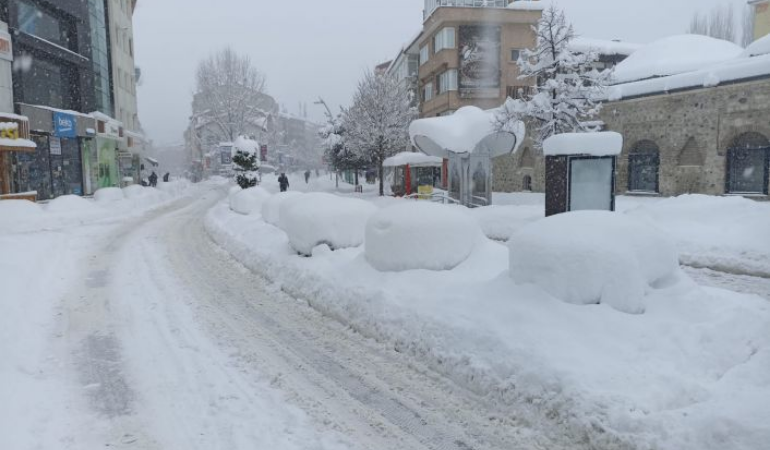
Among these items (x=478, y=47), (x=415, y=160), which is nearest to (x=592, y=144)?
(x=415, y=160)

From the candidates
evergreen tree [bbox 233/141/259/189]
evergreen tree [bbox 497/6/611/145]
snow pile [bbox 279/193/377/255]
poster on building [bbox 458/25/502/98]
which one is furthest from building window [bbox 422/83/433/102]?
snow pile [bbox 279/193/377/255]

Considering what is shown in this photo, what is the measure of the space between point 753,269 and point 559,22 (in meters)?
10.6

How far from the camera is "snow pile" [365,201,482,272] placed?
7445mm

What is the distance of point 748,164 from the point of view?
19.2 m

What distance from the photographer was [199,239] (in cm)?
1470

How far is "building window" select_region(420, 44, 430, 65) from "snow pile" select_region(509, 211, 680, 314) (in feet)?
123

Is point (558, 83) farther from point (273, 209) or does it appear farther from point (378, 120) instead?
point (378, 120)

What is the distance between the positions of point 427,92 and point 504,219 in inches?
1092

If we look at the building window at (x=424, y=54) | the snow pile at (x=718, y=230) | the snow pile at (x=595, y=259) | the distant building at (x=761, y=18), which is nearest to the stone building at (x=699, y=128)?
the snow pile at (x=718, y=230)

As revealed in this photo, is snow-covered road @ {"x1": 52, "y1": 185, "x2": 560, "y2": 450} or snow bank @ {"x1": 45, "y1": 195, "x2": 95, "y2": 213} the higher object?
snow bank @ {"x1": 45, "y1": 195, "x2": 95, "y2": 213}

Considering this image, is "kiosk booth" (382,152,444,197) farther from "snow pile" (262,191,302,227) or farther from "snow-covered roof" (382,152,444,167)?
"snow pile" (262,191,302,227)

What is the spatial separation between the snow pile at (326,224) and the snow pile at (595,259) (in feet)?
14.1

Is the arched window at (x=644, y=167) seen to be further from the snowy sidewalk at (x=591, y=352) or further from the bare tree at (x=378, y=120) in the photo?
the snowy sidewalk at (x=591, y=352)

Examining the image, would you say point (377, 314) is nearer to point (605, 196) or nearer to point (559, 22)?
point (605, 196)
